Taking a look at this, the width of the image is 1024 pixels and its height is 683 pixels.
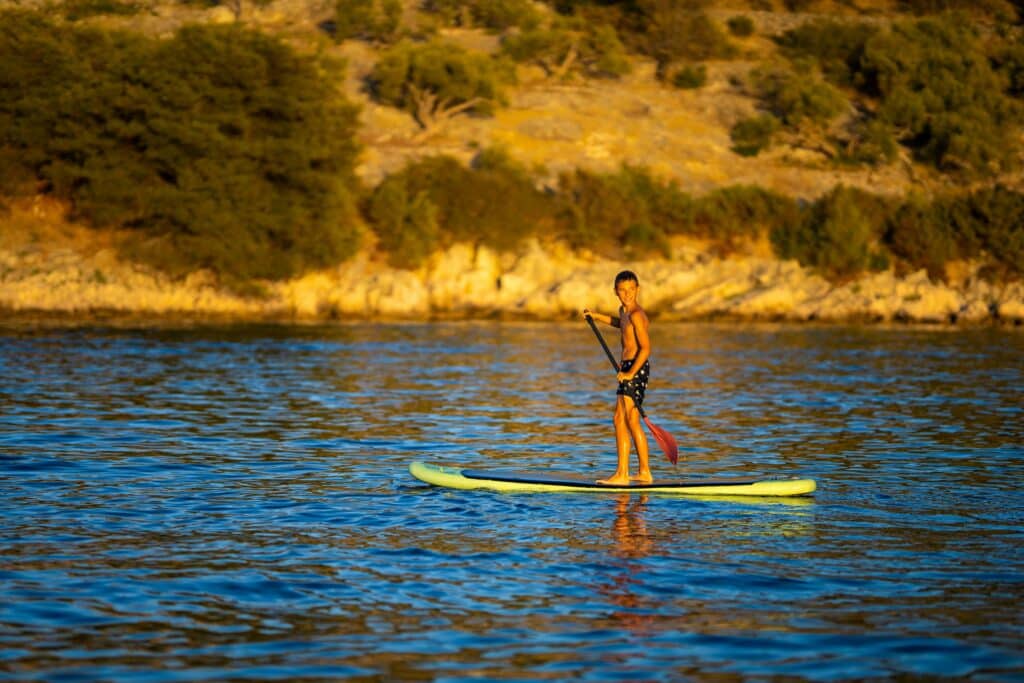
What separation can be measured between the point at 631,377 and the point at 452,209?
41.0 metres

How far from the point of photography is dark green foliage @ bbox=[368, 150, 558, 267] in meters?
52.6

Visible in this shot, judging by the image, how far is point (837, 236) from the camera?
2133 inches

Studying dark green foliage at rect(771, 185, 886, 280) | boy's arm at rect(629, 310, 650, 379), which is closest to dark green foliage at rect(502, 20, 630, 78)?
dark green foliage at rect(771, 185, 886, 280)

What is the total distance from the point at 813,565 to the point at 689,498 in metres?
3.16

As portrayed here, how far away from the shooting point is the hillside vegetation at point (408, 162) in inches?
1988

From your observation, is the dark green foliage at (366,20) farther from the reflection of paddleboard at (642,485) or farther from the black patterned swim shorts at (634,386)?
the reflection of paddleboard at (642,485)

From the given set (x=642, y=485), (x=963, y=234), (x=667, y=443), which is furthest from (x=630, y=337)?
(x=963, y=234)

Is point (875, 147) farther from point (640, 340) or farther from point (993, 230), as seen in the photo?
point (640, 340)

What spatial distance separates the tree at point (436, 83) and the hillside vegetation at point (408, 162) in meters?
0.11

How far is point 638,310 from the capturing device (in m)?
14.1

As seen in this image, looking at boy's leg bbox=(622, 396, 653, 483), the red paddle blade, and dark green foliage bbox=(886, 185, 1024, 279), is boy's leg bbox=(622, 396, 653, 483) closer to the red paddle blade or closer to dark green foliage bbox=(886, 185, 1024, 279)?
the red paddle blade

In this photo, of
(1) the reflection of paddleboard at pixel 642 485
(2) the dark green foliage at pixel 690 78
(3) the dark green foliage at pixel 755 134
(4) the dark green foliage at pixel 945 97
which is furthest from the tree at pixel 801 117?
(1) the reflection of paddleboard at pixel 642 485

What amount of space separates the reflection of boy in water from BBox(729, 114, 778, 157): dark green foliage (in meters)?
56.0

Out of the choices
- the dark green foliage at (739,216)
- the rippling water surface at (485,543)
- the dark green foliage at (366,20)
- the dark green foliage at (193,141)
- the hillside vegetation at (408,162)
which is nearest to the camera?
the rippling water surface at (485,543)
